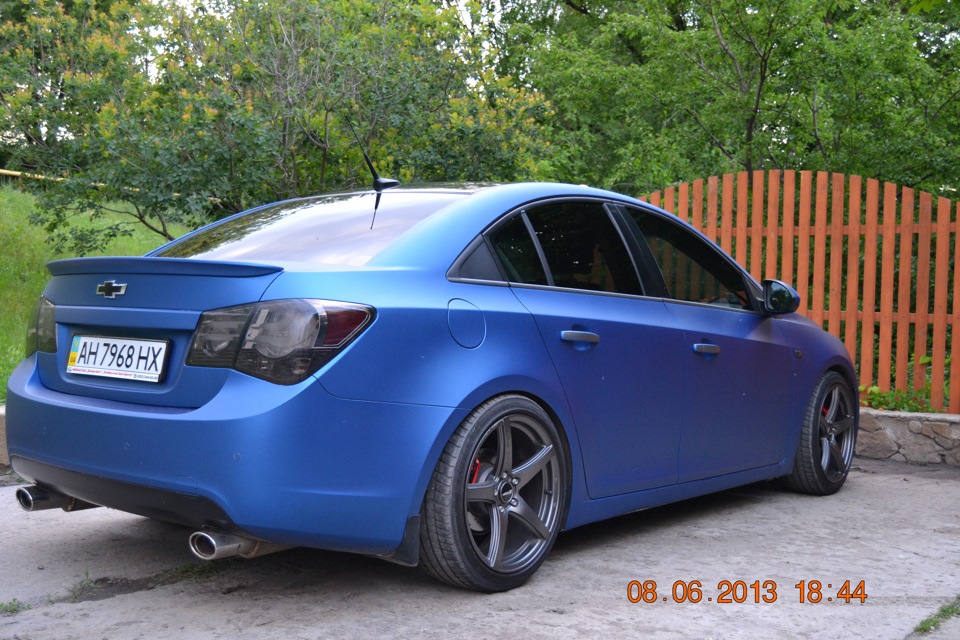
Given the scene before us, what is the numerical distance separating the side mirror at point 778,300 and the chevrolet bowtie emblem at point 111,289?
314 centimetres

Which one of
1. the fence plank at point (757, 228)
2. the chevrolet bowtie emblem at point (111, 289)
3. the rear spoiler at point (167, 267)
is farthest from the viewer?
the fence plank at point (757, 228)

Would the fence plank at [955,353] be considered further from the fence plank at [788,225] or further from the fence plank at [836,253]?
the fence plank at [788,225]

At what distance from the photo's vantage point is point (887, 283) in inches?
299

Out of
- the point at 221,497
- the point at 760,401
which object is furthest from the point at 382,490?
the point at 760,401

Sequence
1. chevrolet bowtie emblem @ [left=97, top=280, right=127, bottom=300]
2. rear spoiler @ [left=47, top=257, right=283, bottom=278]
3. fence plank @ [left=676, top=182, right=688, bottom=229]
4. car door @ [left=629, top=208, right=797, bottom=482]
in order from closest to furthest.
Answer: rear spoiler @ [left=47, top=257, right=283, bottom=278] < chevrolet bowtie emblem @ [left=97, top=280, right=127, bottom=300] < car door @ [left=629, top=208, right=797, bottom=482] < fence plank @ [left=676, top=182, right=688, bottom=229]

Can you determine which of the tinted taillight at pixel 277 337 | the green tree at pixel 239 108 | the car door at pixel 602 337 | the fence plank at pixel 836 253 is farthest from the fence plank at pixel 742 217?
the tinted taillight at pixel 277 337

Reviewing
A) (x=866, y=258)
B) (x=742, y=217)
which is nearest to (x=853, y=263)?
(x=866, y=258)

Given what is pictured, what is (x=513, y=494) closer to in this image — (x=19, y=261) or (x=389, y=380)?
(x=389, y=380)

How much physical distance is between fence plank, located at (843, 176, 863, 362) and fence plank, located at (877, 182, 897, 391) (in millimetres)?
175

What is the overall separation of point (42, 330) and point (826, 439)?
404cm

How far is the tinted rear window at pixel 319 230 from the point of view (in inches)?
141

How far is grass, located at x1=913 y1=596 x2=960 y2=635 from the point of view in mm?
3279

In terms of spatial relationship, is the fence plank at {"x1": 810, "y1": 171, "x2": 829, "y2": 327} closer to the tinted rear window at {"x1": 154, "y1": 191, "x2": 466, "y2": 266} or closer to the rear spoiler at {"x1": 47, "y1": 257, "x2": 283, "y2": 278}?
the tinted rear window at {"x1": 154, "y1": 191, "x2": 466, "y2": 266}

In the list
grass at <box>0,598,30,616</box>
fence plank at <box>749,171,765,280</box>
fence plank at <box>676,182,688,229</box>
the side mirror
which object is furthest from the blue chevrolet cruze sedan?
fence plank at <box>676,182,688,229</box>
